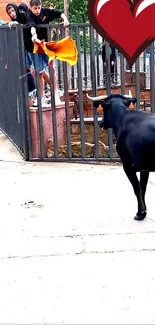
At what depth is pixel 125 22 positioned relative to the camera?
6766mm

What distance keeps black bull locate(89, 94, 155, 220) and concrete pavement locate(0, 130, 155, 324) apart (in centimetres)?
38

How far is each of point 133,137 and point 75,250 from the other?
1041 mm

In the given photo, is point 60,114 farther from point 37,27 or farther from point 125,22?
point 125,22

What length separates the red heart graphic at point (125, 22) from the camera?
674 cm

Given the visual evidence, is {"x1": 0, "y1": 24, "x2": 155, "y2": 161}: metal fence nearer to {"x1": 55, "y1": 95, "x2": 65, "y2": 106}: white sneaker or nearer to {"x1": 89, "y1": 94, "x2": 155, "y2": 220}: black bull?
{"x1": 55, "y1": 95, "x2": 65, "y2": 106}: white sneaker

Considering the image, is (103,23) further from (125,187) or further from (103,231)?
(103,231)

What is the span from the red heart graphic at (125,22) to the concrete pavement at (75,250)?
1.51 m

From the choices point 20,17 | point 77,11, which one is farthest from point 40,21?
point 77,11

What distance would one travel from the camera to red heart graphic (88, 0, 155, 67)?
6738 millimetres

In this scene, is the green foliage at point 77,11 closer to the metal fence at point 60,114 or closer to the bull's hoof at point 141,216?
the metal fence at point 60,114

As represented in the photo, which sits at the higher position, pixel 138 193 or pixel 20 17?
pixel 20 17

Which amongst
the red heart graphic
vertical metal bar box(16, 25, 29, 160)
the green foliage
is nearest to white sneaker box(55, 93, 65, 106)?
vertical metal bar box(16, 25, 29, 160)

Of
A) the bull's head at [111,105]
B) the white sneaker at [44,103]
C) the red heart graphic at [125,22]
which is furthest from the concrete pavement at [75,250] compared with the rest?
the red heart graphic at [125,22]

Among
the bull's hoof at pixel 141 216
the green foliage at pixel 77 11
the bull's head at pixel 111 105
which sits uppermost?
the green foliage at pixel 77 11
